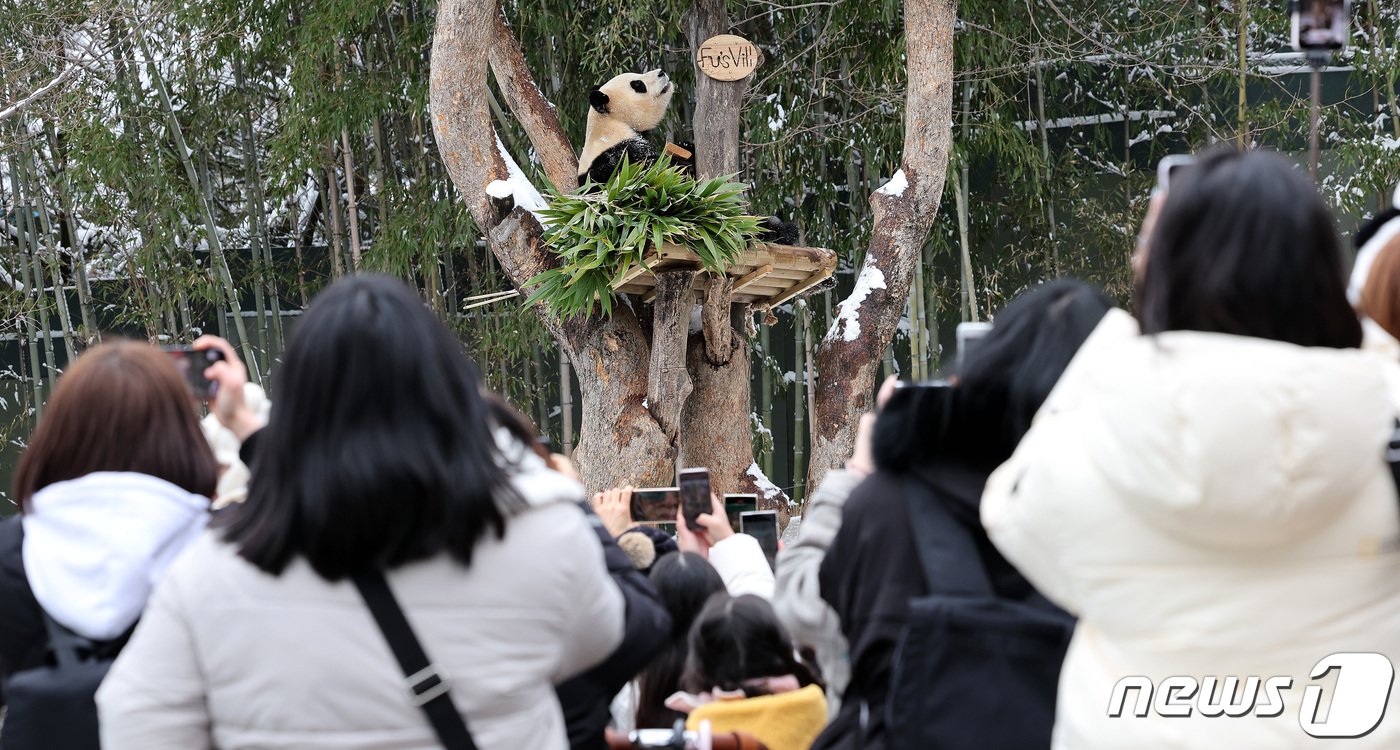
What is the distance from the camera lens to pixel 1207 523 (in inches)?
44.1

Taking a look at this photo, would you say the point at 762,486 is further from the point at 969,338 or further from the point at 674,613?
the point at 969,338

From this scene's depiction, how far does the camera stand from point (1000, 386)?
4.42ft

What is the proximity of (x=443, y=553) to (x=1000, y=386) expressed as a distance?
60 centimetres

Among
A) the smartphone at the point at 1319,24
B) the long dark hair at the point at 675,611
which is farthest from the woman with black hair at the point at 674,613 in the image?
the smartphone at the point at 1319,24

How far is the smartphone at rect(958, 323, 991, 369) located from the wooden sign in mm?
2985

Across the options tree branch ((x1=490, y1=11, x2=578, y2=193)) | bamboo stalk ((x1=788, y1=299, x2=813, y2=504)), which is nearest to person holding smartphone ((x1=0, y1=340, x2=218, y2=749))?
tree branch ((x1=490, y1=11, x2=578, y2=193))

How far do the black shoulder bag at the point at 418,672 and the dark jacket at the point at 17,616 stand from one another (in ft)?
1.58

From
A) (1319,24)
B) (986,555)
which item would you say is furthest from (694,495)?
(1319,24)

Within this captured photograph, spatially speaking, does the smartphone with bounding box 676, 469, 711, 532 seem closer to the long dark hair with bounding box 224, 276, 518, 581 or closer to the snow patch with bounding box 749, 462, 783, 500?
the long dark hair with bounding box 224, 276, 518, 581

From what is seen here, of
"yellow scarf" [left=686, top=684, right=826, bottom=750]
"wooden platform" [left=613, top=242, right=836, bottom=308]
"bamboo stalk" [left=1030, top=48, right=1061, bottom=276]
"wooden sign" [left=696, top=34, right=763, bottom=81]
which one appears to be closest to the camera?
"yellow scarf" [left=686, top=684, right=826, bottom=750]

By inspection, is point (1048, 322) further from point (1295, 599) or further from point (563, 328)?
point (563, 328)

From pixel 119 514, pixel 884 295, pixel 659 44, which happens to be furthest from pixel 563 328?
pixel 119 514

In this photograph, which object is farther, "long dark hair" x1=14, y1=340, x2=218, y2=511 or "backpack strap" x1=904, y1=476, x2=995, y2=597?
"long dark hair" x1=14, y1=340, x2=218, y2=511

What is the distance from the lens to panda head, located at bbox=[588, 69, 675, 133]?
4.50 meters
